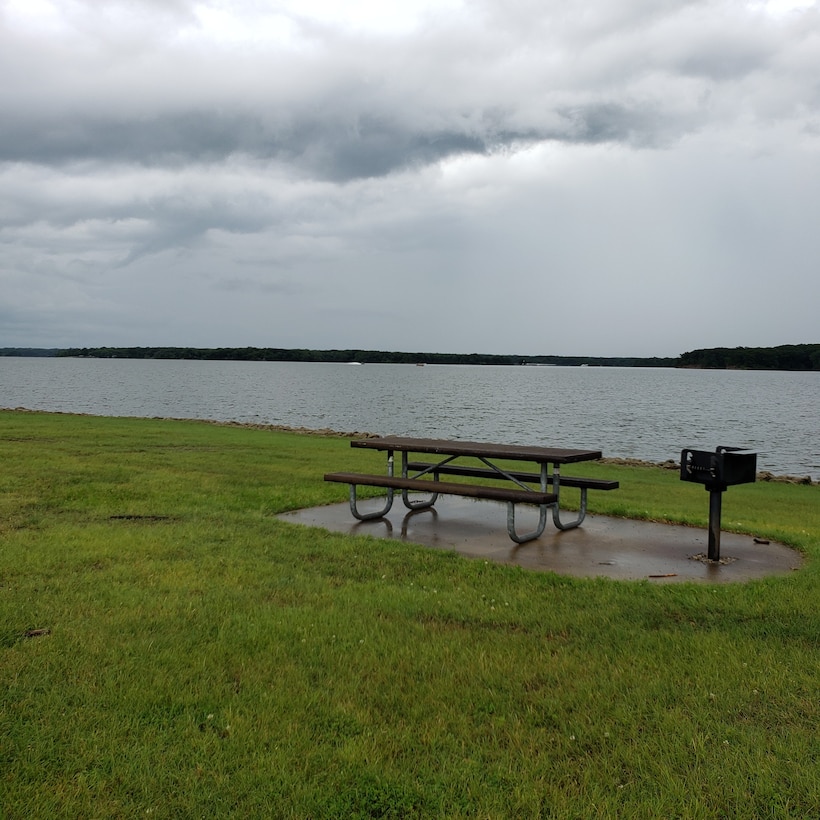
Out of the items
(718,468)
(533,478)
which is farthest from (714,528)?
(533,478)

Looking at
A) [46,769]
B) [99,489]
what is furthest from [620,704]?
[99,489]

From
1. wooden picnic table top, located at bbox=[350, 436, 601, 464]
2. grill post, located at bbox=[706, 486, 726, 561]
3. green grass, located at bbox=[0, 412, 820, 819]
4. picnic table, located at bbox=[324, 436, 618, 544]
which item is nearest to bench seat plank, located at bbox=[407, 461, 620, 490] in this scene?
picnic table, located at bbox=[324, 436, 618, 544]

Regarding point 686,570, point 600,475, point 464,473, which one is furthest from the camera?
point 600,475

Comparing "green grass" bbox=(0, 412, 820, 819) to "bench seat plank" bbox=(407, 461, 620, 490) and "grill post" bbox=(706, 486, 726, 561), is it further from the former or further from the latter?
"bench seat plank" bbox=(407, 461, 620, 490)

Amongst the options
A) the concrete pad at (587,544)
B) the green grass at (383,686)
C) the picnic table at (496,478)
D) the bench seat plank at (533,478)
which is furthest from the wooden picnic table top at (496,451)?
the green grass at (383,686)

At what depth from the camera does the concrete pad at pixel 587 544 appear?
249 inches

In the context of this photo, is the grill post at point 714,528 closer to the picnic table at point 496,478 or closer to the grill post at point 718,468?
the grill post at point 718,468

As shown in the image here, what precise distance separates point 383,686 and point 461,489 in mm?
3817

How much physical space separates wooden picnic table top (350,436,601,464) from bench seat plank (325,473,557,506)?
33cm

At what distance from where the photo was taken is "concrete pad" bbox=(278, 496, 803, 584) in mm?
6336

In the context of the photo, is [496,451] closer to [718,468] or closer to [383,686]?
[718,468]

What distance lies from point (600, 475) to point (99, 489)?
10.3m

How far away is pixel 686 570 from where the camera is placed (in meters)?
6.32

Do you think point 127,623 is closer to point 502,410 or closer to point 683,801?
point 683,801
